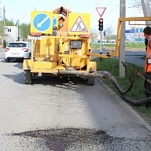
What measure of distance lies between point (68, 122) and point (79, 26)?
295 inches

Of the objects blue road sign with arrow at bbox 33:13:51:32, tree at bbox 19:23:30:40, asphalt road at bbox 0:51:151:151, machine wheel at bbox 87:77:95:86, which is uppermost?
tree at bbox 19:23:30:40

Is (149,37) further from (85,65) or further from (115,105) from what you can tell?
(85,65)

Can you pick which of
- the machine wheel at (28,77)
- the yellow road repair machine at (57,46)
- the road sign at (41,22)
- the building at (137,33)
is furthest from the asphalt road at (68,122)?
the building at (137,33)

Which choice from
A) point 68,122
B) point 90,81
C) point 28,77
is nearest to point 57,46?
point 28,77

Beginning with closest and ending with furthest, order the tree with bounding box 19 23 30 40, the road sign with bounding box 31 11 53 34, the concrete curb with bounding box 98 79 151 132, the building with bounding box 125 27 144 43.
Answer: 1. the concrete curb with bounding box 98 79 151 132
2. the road sign with bounding box 31 11 53 34
3. the building with bounding box 125 27 144 43
4. the tree with bounding box 19 23 30 40

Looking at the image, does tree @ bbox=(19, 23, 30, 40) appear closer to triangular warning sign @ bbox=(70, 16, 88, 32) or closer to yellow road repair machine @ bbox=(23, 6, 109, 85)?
yellow road repair machine @ bbox=(23, 6, 109, 85)

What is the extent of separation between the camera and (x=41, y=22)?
14.3m

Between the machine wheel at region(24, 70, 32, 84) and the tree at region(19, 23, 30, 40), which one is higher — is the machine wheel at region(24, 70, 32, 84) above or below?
below

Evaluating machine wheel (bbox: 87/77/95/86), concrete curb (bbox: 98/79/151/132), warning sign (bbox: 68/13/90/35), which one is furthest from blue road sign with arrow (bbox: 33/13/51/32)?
concrete curb (bbox: 98/79/151/132)

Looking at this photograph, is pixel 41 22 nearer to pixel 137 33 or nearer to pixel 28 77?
pixel 28 77

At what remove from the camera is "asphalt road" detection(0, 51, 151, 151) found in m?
6.18

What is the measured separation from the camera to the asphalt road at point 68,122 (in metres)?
6.18

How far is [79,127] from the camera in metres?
7.41

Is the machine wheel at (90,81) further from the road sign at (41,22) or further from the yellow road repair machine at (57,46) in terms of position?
the road sign at (41,22)
